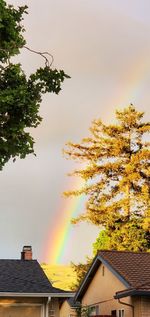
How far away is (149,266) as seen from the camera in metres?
31.4

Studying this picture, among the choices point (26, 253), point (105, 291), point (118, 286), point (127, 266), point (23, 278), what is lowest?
point (118, 286)

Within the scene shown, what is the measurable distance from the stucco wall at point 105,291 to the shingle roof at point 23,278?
3.81 m

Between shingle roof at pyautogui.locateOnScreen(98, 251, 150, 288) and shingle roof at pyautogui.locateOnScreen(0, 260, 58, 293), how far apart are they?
155 inches

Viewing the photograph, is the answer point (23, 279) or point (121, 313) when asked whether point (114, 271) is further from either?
point (23, 279)

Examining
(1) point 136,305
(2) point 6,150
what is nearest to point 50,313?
(1) point 136,305

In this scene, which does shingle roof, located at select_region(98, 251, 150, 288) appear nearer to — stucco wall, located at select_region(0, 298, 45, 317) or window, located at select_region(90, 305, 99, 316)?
window, located at select_region(90, 305, 99, 316)

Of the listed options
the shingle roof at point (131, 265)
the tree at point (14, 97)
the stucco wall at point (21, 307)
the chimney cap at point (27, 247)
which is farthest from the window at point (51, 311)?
the tree at point (14, 97)

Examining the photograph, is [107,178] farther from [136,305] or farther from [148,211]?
[136,305]

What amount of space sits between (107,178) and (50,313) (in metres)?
26.6

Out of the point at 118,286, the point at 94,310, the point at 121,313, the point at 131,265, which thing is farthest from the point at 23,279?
the point at 131,265

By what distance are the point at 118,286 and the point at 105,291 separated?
98.3 inches

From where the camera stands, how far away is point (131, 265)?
31391 millimetres

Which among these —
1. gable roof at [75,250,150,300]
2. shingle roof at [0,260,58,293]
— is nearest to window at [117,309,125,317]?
gable roof at [75,250,150,300]

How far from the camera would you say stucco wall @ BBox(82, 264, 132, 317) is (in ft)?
Answer: 99.0
